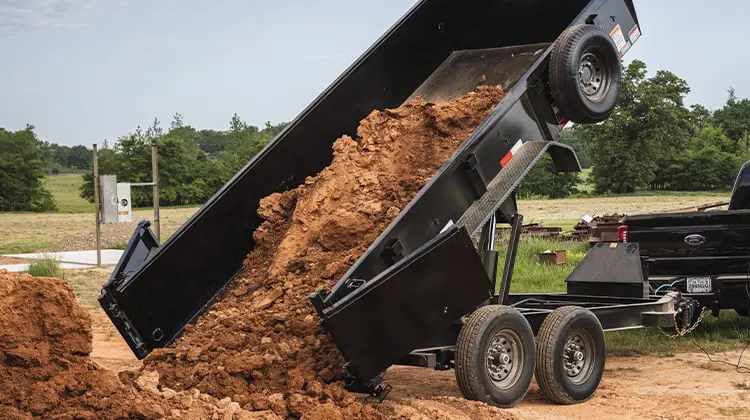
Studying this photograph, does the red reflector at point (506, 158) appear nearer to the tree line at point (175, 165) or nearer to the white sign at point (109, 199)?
the white sign at point (109, 199)

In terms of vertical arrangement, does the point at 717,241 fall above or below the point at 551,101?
below

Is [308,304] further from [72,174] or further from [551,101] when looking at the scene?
[72,174]

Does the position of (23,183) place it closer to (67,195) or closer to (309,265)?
(67,195)

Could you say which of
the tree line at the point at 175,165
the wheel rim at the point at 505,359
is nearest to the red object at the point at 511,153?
the wheel rim at the point at 505,359

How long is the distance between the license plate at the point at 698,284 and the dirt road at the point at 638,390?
70 cm

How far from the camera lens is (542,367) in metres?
7.07

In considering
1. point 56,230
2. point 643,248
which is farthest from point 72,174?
point 643,248

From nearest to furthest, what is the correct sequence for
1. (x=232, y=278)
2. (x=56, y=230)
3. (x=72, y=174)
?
(x=232, y=278) → (x=56, y=230) → (x=72, y=174)

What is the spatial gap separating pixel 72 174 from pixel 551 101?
3251 inches

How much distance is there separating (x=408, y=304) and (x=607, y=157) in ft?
186

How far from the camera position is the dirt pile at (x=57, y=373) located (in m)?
5.41

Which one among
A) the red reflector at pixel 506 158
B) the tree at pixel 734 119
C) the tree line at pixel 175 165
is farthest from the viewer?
the tree at pixel 734 119

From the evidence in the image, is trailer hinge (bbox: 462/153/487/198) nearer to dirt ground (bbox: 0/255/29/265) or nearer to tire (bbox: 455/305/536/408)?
tire (bbox: 455/305/536/408)

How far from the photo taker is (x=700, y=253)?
9.99 m
